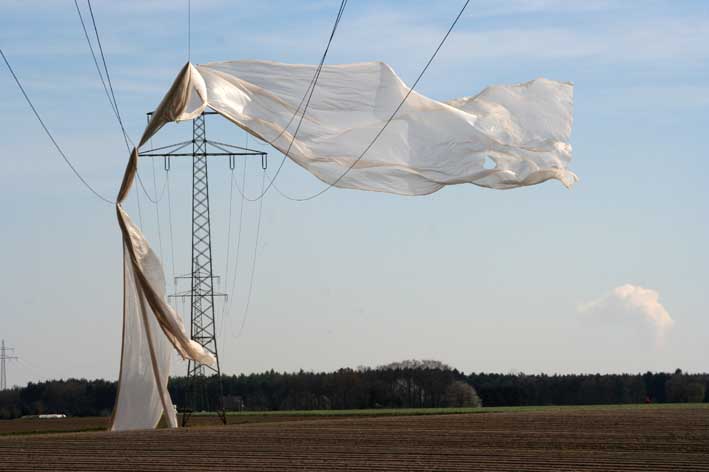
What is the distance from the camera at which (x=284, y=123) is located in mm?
25906

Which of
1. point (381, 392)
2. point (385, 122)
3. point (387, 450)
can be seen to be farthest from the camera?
point (381, 392)

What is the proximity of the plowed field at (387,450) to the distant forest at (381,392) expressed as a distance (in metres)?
79.8

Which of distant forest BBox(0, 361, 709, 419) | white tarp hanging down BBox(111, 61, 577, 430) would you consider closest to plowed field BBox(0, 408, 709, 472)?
white tarp hanging down BBox(111, 61, 577, 430)

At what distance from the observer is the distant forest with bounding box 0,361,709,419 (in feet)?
376

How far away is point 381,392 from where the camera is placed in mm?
117062

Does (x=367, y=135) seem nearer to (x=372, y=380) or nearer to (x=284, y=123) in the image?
(x=284, y=123)

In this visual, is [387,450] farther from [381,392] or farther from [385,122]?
[381,392]

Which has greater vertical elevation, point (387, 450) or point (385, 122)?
point (385, 122)

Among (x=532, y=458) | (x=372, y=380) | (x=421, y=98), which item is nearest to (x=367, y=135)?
(x=421, y=98)

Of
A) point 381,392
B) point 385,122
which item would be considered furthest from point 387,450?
point 381,392

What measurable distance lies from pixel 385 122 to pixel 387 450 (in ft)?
23.0

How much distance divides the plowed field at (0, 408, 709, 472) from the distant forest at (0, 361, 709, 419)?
79812mm

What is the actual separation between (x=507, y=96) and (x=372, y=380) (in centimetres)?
9453

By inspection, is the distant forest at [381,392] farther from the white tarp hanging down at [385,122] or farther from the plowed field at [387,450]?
the white tarp hanging down at [385,122]
